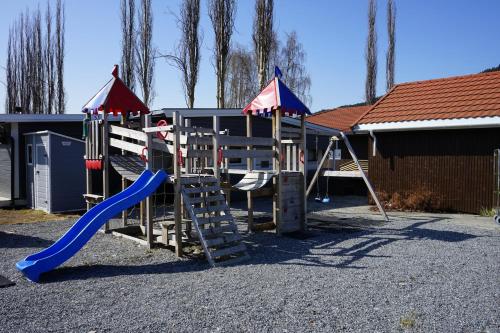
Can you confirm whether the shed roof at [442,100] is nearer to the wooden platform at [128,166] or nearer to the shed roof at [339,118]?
the shed roof at [339,118]

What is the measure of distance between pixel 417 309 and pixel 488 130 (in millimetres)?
9196

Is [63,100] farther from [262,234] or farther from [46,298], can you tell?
[46,298]

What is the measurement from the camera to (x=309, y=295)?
5211 millimetres

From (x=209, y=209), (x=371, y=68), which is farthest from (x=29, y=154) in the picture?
(x=371, y=68)

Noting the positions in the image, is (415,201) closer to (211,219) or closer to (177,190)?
(211,219)

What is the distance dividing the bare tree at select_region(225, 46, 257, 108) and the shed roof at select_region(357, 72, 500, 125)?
60.2ft

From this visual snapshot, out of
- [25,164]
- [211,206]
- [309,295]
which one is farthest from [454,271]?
[25,164]

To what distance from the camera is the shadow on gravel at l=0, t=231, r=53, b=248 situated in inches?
332

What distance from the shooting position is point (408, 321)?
4.37 m

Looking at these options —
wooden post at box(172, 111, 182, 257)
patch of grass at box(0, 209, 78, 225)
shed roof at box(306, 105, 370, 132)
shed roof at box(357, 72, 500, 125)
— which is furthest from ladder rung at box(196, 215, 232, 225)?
shed roof at box(306, 105, 370, 132)

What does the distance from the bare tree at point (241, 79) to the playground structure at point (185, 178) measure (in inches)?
910

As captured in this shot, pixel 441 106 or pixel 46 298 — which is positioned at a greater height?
pixel 441 106

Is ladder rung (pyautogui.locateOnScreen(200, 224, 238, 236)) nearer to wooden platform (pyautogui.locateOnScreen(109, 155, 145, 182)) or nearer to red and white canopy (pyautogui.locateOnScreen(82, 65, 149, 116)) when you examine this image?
wooden platform (pyautogui.locateOnScreen(109, 155, 145, 182))

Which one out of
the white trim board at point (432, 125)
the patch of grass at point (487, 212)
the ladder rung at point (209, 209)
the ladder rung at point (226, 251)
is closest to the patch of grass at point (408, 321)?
the ladder rung at point (226, 251)
